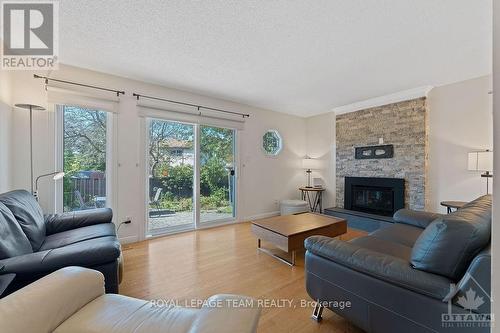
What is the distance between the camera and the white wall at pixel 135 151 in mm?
2576

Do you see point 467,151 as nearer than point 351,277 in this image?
No

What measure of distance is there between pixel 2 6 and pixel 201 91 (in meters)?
2.28

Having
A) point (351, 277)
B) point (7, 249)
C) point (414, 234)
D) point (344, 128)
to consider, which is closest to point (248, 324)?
point (351, 277)

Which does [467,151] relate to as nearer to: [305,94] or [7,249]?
[305,94]

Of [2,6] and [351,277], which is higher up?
[2,6]

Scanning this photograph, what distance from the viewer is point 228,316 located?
0.88 m

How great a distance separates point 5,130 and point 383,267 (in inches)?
145

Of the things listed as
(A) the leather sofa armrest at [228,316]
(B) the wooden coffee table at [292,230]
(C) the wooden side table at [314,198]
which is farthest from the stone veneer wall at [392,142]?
(A) the leather sofa armrest at [228,316]

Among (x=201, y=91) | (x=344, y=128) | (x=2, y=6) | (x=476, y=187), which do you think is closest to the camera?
(x=2, y=6)

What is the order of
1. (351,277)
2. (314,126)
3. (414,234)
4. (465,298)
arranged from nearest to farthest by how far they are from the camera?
(465,298) → (351,277) → (414,234) → (314,126)

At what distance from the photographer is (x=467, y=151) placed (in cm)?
320

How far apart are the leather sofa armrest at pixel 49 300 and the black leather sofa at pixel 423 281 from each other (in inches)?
54.8

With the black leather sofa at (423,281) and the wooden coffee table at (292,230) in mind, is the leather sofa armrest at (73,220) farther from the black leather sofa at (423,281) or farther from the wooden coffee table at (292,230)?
the black leather sofa at (423,281)

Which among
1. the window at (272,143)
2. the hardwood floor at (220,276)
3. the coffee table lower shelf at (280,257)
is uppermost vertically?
the window at (272,143)
